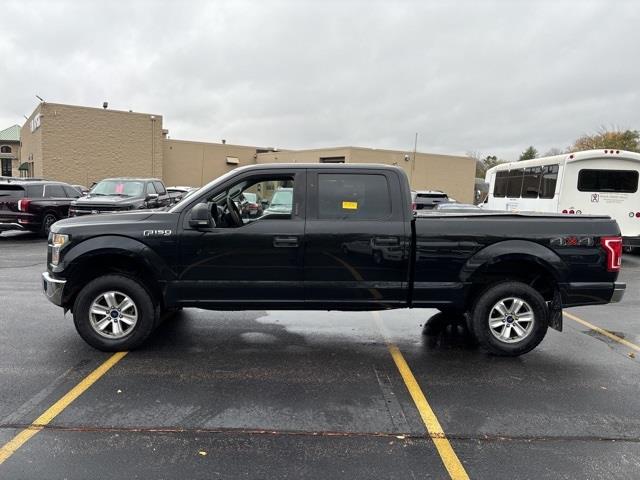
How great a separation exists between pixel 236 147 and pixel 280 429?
1568 inches

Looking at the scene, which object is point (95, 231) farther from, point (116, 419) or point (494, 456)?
point (494, 456)

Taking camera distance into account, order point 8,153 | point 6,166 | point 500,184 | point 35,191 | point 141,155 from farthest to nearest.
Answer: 1. point 6,166
2. point 8,153
3. point 141,155
4. point 500,184
5. point 35,191

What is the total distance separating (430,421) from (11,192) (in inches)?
584

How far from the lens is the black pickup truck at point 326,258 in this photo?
5.01 meters

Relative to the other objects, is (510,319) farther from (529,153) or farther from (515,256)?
(529,153)

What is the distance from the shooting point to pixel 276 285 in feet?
16.6

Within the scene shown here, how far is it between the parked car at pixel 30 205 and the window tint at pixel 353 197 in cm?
1154

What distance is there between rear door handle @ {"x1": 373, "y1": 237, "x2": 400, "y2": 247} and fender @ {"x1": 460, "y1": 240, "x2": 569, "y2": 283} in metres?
0.76

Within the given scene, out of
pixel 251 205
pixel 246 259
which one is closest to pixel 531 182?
pixel 251 205

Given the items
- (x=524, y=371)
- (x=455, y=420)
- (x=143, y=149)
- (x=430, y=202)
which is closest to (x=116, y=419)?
(x=455, y=420)

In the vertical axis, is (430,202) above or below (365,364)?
above

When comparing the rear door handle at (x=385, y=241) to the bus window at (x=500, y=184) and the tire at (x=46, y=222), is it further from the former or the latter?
the bus window at (x=500, y=184)

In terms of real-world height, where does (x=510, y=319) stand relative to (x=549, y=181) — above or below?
below

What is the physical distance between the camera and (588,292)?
5.12 m
